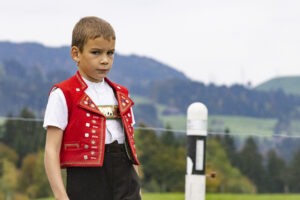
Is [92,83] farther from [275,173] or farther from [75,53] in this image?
[275,173]

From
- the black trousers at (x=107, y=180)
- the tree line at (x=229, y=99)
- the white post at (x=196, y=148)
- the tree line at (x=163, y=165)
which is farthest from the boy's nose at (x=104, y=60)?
the tree line at (x=229, y=99)

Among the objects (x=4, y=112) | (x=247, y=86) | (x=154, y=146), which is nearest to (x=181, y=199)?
(x=154, y=146)

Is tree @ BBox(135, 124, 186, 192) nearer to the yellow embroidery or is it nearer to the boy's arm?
the yellow embroidery

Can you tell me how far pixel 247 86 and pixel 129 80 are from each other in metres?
11.3

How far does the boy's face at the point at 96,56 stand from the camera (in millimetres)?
2422

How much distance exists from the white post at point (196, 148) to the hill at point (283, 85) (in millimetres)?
53773

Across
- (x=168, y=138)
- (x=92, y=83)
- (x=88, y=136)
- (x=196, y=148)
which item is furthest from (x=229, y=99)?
(x=88, y=136)

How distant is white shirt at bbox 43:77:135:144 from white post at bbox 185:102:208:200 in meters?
0.95

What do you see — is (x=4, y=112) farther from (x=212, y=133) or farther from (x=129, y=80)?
(x=212, y=133)

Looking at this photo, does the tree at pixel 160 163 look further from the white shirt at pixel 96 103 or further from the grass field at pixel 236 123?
the grass field at pixel 236 123

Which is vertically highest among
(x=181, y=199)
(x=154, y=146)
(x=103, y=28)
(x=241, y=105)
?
(x=241, y=105)

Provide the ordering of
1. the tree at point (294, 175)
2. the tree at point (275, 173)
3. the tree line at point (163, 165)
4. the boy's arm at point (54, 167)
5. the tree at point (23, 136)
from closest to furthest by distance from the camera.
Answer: the boy's arm at point (54, 167), the tree line at point (163, 165), the tree at point (23, 136), the tree at point (275, 173), the tree at point (294, 175)

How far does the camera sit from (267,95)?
5525 cm

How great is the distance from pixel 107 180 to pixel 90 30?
1.96 ft
